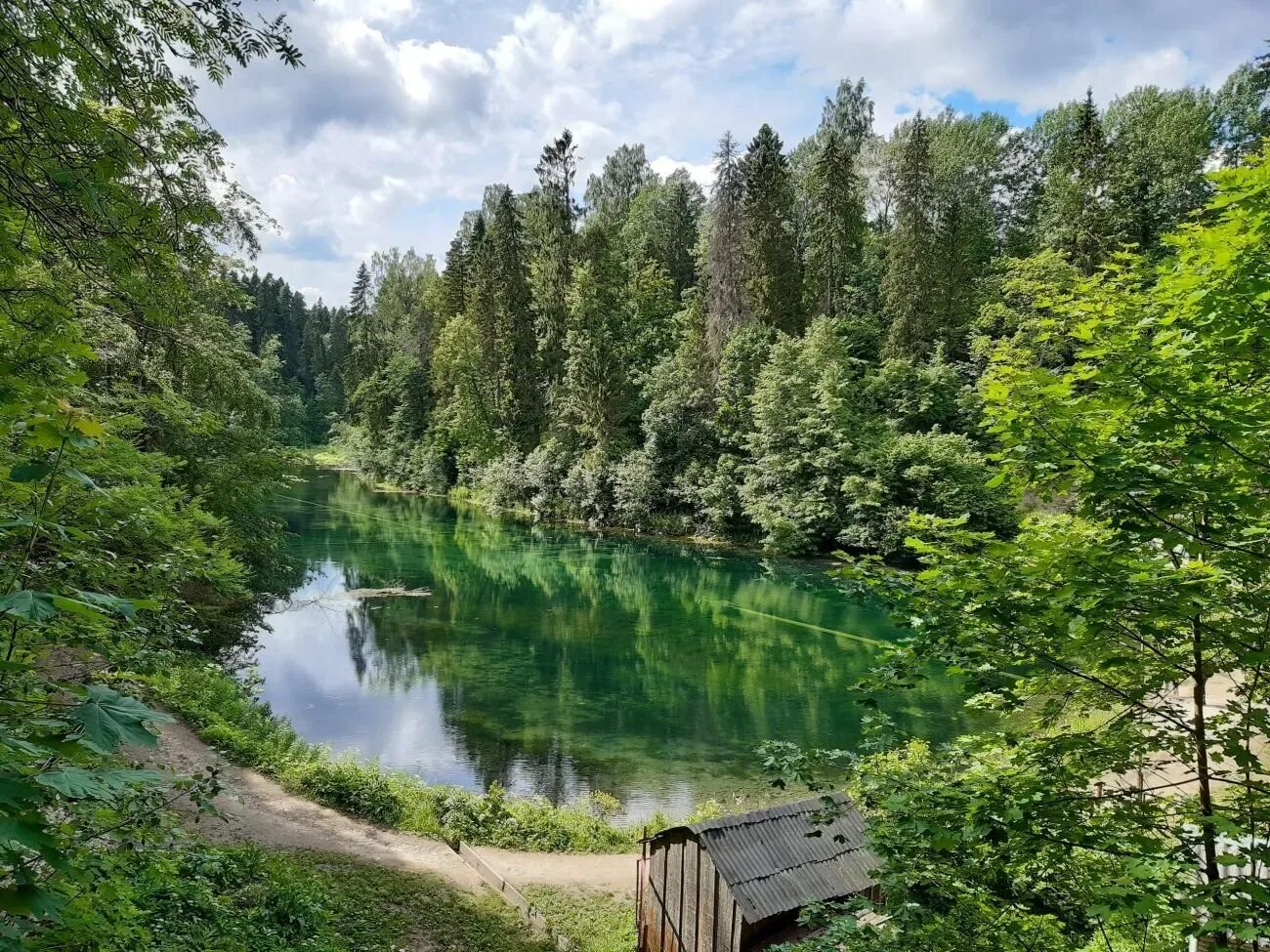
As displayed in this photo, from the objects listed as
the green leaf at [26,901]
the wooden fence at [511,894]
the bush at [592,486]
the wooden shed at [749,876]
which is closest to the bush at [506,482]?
the bush at [592,486]

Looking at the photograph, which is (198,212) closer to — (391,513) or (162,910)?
(162,910)

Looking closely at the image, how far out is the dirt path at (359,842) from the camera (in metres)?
9.53

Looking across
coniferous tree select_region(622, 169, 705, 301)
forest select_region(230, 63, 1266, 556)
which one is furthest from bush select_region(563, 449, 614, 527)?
coniferous tree select_region(622, 169, 705, 301)

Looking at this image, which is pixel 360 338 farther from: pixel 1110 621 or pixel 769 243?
pixel 1110 621

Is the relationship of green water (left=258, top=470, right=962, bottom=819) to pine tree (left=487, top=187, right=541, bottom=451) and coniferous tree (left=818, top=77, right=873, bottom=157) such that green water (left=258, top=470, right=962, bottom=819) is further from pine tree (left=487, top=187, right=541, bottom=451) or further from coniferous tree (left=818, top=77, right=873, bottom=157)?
coniferous tree (left=818, top=77, right=873, bottom=157)

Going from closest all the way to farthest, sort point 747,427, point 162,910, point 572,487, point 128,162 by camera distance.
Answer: point 128,162, point 162,910, point 747,427, point 572,487

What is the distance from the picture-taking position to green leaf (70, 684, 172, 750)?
1.43 m

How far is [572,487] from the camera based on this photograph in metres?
41.7

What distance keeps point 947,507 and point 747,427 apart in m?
11.0

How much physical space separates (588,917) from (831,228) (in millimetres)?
35177

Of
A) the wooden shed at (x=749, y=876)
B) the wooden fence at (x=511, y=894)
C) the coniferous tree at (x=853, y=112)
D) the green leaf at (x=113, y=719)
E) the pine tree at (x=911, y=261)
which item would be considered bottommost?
the wooden fence at (x=511, y=894)

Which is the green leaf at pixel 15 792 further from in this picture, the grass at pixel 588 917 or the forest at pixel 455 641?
the grass at pixel 588 917

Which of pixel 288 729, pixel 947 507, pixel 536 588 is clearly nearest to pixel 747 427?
pixel 947 507

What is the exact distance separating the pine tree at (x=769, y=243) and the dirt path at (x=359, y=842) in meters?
30.6
